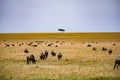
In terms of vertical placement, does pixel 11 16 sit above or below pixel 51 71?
above

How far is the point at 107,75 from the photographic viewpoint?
12.4 metres

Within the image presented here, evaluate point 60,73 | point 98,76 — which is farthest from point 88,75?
point 60,73

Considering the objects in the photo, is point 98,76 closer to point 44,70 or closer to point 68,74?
point 68,74

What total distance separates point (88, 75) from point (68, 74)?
3.14 ft

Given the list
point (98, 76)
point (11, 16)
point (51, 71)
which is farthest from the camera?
point (11, 16)

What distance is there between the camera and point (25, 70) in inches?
542

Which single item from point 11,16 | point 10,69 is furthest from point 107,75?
point 11,16

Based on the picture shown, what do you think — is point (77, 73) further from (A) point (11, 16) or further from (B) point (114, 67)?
(A) point (11, 16)

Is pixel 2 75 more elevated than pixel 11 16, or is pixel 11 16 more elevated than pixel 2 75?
pixel 11 16

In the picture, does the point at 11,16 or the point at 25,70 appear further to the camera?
the point at 11,16

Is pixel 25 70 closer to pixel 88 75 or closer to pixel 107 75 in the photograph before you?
pixel 88 75

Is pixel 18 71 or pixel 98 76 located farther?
pixel 18 71

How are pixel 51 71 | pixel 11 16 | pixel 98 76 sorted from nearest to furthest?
pixel 98 76
pixel 51 71
pixel 11 16

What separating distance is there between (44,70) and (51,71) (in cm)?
45
